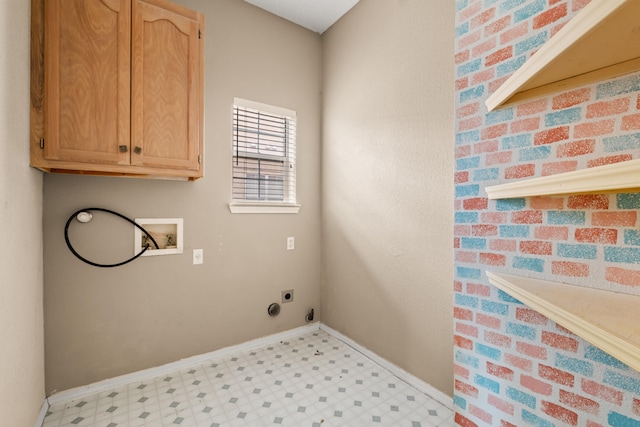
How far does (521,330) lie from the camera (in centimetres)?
120

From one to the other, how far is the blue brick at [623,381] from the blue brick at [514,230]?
513 mm

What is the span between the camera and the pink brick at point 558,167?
1.06 meters

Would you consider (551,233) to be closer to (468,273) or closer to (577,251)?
(577,251)

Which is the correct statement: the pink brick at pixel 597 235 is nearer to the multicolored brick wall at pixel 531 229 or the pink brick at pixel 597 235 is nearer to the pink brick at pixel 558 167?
the multicolored brick wall at pixel 531 229

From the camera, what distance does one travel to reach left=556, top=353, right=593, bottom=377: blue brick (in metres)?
1.02

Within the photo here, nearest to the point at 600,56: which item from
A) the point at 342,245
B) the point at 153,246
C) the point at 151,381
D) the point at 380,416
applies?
the point at 380,416

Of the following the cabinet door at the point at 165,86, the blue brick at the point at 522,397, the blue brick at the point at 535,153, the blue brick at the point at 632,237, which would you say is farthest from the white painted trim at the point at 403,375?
the cabinet door at the point at 165,86

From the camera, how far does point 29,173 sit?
154cm

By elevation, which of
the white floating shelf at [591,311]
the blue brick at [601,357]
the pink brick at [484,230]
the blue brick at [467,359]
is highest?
the pink brick at [484,230]

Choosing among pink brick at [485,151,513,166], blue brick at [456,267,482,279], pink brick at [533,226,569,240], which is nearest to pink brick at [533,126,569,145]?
pink brick at [485,151,513,166]

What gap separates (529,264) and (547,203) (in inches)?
9.9

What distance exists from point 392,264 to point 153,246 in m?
1.78

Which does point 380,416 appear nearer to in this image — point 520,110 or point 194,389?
point 194,389

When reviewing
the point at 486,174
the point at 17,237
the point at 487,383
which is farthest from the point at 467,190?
the point at 17,237
